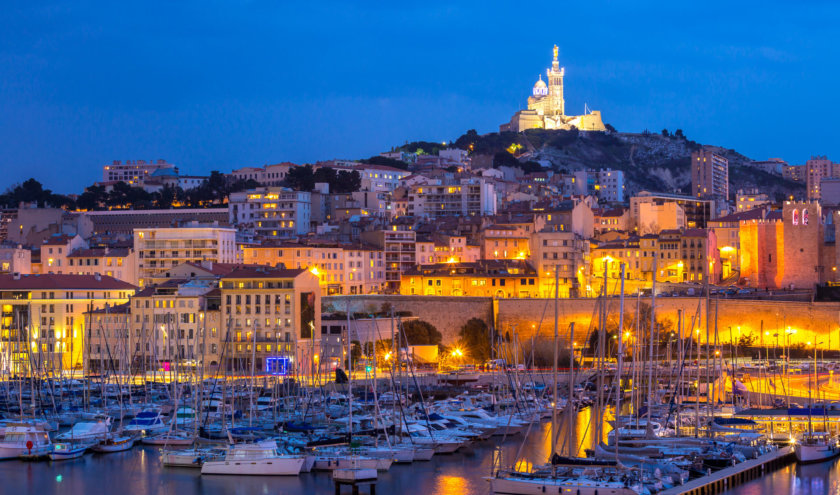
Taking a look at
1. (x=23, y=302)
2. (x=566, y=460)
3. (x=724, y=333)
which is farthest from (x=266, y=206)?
(x=566, y=460)

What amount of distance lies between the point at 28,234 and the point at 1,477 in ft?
163

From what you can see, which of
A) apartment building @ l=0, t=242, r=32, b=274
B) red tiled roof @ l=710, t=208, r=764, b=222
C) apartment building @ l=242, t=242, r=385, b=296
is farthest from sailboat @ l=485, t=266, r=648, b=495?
red tiled roof @ l=710, t=208, r=764, b=222

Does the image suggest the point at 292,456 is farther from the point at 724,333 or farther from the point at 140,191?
the point at 140,191

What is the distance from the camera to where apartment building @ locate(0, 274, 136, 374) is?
167 feet

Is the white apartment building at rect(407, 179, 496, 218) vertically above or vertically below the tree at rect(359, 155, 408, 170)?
below

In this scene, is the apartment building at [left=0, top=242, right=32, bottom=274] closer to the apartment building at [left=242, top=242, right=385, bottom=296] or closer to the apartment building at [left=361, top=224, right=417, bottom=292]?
the apartment building at [left=242, top=242, right=385, bottom=296]

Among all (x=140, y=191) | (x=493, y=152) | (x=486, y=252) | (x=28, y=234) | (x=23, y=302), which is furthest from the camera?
(x=493, y=152)

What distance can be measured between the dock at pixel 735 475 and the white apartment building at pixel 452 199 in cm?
5494

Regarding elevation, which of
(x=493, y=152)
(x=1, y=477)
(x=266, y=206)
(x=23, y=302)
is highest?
(x=493, y=152)

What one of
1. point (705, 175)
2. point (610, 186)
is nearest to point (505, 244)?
point (610, 186)

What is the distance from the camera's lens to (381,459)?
30.4 m

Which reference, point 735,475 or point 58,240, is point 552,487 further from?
point 58,240

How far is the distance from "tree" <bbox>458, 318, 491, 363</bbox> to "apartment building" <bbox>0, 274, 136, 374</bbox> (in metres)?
15.2

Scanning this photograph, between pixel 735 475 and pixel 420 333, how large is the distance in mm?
26176
